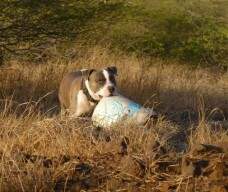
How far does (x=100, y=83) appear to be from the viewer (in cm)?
892

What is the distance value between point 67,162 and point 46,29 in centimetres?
822

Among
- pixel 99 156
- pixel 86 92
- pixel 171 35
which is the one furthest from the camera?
pixel 171 35

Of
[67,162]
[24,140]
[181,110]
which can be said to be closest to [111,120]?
[24,140]

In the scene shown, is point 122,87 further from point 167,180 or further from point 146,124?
point 167,180

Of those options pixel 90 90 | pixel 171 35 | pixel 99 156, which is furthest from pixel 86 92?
pixel 171 35

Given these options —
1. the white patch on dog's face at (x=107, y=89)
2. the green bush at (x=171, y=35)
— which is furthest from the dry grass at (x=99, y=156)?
the green bush at (x=171, y=35)

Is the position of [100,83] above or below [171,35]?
above

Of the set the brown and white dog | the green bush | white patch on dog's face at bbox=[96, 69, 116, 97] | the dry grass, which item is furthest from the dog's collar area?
the green bush

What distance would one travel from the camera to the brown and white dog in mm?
8855

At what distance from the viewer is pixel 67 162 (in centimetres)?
535

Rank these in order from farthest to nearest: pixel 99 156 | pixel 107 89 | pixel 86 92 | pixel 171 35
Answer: pixel 171 35 < pixel 86 92 < pixel 107 89 < pixel 99 156

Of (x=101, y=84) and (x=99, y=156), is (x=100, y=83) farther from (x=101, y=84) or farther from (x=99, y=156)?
(x=99, y=156)

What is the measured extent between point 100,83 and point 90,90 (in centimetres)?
16

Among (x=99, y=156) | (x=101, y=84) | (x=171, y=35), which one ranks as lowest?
(x=171, y=35)
